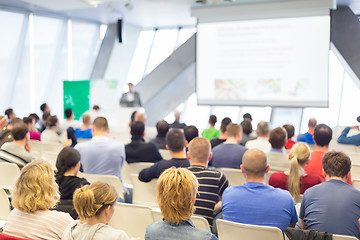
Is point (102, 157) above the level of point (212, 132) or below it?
below

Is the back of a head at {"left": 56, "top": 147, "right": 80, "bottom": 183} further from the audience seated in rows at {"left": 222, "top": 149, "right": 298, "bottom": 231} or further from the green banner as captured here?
the green banner

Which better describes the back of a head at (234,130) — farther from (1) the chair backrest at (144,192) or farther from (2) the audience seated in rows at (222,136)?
(1) the chair backrest at (144,192)

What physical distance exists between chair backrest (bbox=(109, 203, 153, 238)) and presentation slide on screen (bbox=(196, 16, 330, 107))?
22.1 feet

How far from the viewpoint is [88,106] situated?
12.3 metres

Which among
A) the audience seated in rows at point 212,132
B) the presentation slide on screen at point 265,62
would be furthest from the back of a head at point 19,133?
the presentation slide on screen at point 265,62

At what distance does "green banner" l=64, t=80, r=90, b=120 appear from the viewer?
11.8m

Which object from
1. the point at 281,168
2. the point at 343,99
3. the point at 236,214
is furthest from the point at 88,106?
the point at 236,214

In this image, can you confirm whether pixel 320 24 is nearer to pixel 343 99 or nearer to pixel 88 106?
pixel 343 99

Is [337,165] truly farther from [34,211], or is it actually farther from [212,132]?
[212,132]

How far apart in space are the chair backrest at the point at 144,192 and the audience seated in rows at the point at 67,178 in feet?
2.79

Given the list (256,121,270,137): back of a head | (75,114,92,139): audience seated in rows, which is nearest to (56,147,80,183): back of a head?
(256,121,270,137): back of a head

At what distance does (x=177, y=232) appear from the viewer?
2.05 meters

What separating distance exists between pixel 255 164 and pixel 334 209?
1.98 feet

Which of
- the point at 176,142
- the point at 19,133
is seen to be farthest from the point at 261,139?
the point at 19,133
